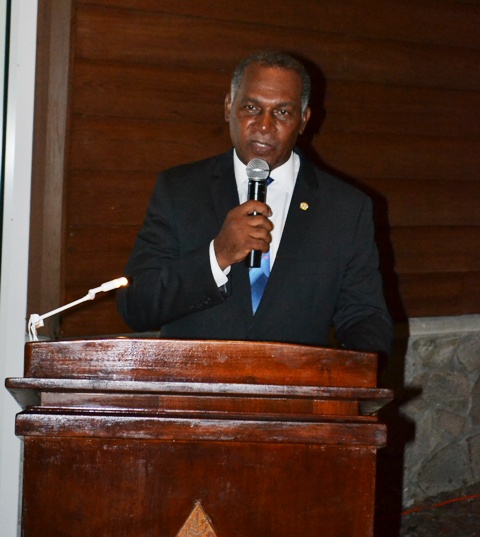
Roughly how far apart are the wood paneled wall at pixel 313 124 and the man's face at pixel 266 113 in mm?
1060

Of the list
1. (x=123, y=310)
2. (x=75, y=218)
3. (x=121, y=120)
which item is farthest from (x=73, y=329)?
(x=123, y=310)

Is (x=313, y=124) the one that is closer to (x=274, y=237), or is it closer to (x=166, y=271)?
(x=274, y=237)

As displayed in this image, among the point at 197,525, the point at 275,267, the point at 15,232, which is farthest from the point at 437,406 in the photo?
the point at 197,525

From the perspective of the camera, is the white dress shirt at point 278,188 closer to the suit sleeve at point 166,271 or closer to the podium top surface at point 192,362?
the suit sleeve at point 166,271

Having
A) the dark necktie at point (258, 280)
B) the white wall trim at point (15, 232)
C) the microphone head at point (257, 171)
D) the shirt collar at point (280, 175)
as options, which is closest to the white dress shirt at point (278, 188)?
the shirt collar at point (280, 175)

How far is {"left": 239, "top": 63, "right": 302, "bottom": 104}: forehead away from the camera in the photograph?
2.38 meters

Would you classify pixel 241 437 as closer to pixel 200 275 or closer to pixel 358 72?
pixel 200 275

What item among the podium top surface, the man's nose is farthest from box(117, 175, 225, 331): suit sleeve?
the podium top surface

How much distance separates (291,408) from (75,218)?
78.0 inches

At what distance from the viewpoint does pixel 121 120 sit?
3391 millimetres

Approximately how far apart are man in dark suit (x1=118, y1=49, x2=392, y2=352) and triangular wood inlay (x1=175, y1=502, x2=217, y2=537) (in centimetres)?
70

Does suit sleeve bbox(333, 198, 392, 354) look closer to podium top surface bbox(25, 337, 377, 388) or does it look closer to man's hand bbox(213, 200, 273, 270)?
man's hand bbox(213, 200, 273, 270)

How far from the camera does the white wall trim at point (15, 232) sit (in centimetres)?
333

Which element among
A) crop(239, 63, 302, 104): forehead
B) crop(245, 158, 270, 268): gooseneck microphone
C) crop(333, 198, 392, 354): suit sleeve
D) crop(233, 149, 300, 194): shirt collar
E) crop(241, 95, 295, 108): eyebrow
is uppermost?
crop(239, 63, 302, 104): forehead
